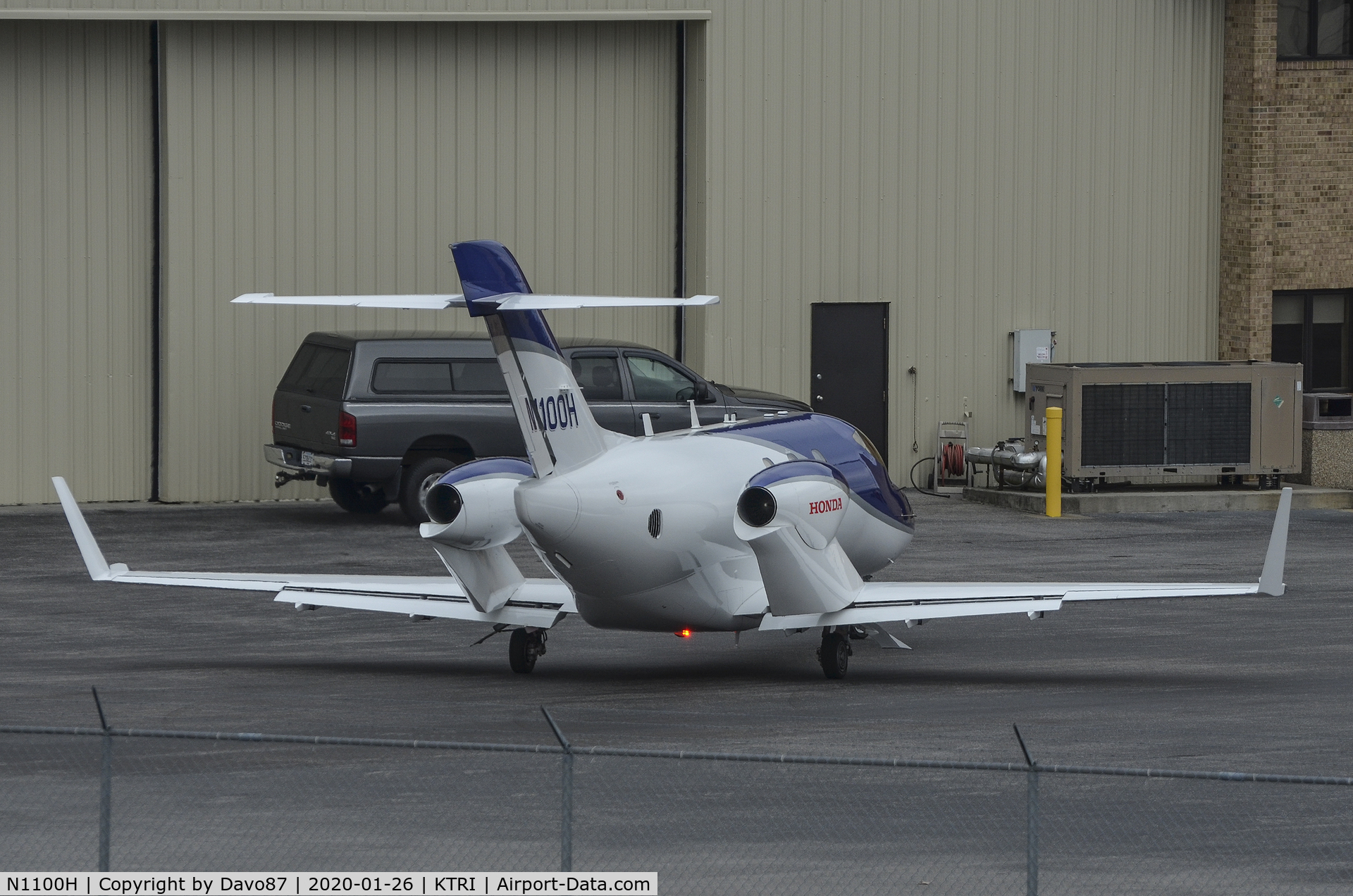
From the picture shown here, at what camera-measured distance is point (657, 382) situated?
26328 mm

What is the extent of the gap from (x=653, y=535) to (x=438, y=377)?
456 inches

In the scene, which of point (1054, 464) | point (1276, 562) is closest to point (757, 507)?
point (1276, 562)

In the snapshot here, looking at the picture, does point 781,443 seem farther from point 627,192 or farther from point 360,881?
point 627,192

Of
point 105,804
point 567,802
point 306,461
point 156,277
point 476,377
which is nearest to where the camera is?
point 567,802

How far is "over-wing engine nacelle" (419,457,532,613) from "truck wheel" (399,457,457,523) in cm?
970

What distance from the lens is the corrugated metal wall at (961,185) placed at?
29328 millimetres

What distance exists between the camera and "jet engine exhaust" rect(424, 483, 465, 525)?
15.1 m

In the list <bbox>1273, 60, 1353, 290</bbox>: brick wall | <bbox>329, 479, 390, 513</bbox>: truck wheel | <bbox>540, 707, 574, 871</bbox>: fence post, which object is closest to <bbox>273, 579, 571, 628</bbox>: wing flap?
<bbox>540, 707, 574, 871</bbox>: fence post

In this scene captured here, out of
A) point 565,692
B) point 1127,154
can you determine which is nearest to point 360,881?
point 565,692

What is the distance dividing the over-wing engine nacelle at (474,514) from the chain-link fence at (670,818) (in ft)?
7.90

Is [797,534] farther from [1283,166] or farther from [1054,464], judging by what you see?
[1283,166]

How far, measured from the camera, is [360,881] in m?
9.37

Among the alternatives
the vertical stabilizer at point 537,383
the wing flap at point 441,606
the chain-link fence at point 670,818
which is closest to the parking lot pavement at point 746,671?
the wing flap at point 441,606

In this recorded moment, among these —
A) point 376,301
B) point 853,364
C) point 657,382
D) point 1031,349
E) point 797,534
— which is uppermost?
point 376,301
